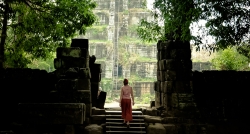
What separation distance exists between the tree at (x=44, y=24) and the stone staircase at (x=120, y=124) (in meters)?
4.19

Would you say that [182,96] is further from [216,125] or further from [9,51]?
[9,51]

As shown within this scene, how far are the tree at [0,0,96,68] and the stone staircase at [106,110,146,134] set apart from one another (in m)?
4.19

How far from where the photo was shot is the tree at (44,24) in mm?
9891

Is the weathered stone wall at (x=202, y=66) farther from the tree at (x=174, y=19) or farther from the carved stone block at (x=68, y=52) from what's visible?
the carved stone block at (x=68, y=52)

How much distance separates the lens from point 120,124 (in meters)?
9.20

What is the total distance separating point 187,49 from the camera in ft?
31.7

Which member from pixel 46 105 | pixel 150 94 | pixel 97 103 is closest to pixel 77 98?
pixel 46 105

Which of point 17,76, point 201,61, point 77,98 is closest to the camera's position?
point 77,98

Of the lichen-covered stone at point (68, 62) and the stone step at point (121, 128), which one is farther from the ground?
the lichen-covered stone at point (68, 62)

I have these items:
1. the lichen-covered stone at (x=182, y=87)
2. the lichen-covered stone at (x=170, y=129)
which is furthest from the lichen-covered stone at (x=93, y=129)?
the lichen-covered stone at (x=182, y=87)

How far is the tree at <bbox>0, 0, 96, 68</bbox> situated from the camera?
9.89 m

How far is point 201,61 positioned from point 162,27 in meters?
26.4

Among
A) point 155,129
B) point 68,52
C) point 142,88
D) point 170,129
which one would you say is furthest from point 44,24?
point 142,88

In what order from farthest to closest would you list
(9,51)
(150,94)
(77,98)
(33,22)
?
(150,94) → (9,51) → (33,22) → (77,98)
